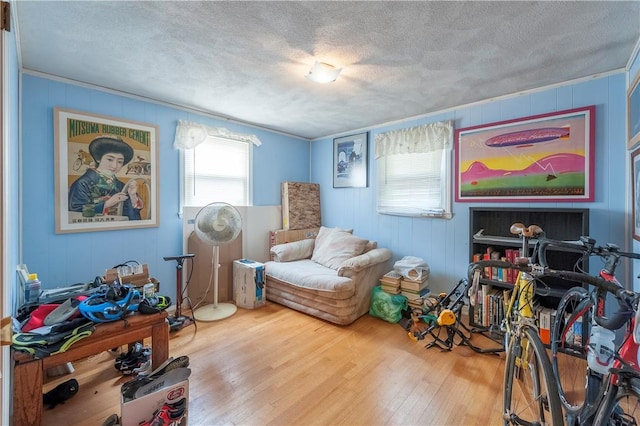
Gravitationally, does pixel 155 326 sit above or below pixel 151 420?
above

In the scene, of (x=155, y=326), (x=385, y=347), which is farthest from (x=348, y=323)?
(x=155, y=326)

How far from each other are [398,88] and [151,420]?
2852mm

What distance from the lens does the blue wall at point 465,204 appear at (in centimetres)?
222

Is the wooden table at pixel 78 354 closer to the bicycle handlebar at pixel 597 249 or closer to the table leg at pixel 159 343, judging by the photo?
the table leg at pixel 159 343

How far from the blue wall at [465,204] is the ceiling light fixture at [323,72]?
1.57m

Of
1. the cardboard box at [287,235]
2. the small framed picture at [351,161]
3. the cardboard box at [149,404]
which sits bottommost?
the cardboard box at [149,404]

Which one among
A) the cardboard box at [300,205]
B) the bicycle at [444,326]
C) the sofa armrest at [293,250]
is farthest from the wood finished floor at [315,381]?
the cardboard box at [300,205]

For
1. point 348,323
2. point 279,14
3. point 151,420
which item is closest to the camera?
point 151,420

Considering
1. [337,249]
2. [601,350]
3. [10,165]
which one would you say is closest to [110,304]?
[10,165]

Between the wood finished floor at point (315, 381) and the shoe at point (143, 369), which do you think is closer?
the wood finished floor at point (315, 381)

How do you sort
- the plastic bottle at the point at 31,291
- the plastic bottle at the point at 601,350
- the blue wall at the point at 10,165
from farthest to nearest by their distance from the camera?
the plastic bottle at the point at 31,291, the plastic bottle at the point at 601,350, the blue wall at the point at 10,165

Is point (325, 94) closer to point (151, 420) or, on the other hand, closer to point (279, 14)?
point (279, 14)

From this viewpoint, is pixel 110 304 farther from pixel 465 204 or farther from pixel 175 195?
pixel 465 204

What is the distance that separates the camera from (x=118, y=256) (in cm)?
268
